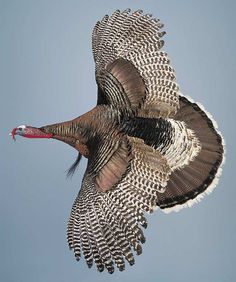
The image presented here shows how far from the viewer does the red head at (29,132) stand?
3.55m

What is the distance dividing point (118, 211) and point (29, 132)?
0.81 m

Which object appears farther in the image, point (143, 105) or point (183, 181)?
point (183, 181)

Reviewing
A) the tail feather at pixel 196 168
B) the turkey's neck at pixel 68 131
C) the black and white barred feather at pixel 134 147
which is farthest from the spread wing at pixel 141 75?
the tail feather at pixel 196 168

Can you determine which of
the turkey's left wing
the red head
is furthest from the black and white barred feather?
the red head

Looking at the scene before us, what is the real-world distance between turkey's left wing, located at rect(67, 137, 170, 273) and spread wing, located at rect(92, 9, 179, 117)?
0.26 meters

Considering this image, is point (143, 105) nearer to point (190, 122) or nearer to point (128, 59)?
point (128, 59)

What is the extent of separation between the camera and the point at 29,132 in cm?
359

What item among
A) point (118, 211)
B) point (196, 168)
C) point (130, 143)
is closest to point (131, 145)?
point (130, 143)

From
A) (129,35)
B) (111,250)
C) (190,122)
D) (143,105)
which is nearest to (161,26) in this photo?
(129,35)

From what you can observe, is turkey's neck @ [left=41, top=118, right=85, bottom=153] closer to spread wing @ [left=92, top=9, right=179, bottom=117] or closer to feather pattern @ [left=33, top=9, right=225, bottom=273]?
feather pattern @ [left=33, top=9, right=225, bottom=273]

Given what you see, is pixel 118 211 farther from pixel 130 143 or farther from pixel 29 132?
pixel 29 132

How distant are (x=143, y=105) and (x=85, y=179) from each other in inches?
21.4

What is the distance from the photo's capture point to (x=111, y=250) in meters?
3.15

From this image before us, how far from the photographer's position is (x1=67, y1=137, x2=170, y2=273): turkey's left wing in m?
3.13
